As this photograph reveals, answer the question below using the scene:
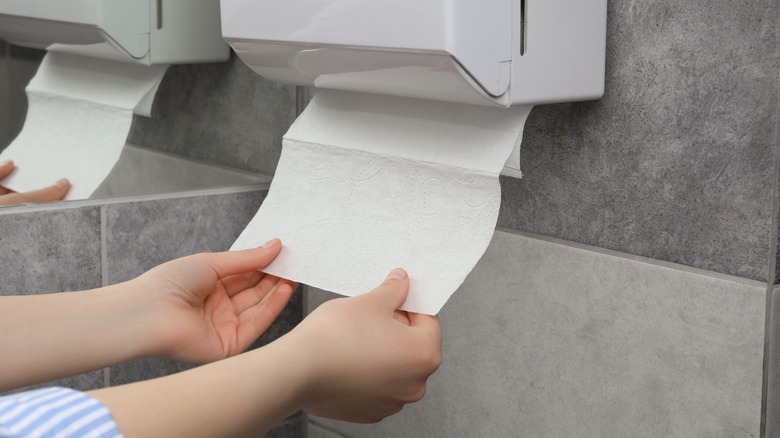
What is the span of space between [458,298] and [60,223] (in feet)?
1.35

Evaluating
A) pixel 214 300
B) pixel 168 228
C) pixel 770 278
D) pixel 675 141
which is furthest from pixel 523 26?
pixel 168 228

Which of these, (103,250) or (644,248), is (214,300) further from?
(644,248)

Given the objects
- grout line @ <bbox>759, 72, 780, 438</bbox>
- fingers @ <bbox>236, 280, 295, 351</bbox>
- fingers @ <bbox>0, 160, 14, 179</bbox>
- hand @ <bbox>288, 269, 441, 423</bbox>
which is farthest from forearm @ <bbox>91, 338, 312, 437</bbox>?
fingers @ <bbox>0, 160, 14, 179</bbox>

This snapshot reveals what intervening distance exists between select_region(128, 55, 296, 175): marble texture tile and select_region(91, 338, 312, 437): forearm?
47 cm

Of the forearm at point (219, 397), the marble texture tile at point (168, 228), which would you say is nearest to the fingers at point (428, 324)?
the forearm at point (219, 397)

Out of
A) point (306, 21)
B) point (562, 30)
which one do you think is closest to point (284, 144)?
point (306, 21)

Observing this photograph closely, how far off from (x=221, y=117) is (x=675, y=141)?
1.74ft

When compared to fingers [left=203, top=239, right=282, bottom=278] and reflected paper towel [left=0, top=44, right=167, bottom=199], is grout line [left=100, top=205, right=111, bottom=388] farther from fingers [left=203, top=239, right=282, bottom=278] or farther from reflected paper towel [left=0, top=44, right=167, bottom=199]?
fingers [left=203, top=239, right=282, bottom=278]

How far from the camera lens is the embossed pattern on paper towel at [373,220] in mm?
692

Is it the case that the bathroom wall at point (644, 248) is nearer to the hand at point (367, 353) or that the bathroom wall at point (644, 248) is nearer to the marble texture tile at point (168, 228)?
the hand at point (367, 353)

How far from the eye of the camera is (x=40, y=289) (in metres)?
0.88

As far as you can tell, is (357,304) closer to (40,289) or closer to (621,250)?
(621,250)

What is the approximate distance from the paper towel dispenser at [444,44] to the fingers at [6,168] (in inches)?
11.2

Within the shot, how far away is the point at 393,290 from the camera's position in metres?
0.68
